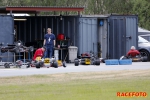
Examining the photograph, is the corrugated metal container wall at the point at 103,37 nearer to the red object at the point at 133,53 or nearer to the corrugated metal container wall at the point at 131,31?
the corrugated metal container wall at the point at 131,31

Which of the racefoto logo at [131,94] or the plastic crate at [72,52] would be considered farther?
the plastic crate at [72,52]

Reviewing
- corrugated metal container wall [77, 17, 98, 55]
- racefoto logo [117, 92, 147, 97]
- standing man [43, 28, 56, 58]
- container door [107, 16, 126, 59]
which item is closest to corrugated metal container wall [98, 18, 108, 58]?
container door [107, 16, 126, 59]

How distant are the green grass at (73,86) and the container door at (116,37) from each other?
15.2 m

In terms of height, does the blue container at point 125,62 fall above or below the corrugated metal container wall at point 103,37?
below

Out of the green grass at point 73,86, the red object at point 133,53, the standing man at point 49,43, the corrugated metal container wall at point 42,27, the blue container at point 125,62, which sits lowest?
the green grass at point 73,86

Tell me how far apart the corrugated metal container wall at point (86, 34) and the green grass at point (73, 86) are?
14172 mm

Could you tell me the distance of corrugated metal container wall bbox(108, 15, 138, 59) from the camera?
39094 millimetres

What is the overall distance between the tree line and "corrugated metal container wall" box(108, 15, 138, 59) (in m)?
12.4

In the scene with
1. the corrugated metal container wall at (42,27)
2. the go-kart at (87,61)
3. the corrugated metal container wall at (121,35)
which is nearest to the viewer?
the go-kart at (87,61)

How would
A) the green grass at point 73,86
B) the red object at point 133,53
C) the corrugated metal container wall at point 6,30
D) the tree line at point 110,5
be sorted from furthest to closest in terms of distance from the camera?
the tree line at point 110,5, the red object at point 133,53, the corrugated metal container wall at point 6,30, the green grass at point 73,86

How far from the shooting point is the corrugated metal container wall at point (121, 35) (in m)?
39.1

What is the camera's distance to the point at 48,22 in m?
40.0

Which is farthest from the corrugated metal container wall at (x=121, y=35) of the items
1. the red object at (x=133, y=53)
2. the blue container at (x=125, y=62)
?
the blue container at (x=125, y=62)

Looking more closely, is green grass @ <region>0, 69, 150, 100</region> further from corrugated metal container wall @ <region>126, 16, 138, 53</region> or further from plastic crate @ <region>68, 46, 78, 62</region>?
corrugated metal container wall @ <region>126, 16, 138, 53</region>
